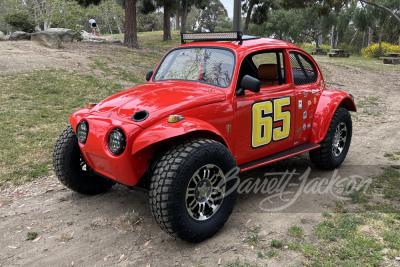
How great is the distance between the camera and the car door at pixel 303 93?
15.6ft

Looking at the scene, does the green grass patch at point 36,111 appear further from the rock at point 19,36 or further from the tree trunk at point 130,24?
the rock at point 19,36

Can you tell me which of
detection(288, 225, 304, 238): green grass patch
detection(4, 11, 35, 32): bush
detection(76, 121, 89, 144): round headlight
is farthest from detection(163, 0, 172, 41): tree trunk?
detection(288, 225, 304, 238): green grass patch

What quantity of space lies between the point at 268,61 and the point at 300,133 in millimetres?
1071

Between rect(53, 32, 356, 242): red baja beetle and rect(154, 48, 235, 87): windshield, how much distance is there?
14mm

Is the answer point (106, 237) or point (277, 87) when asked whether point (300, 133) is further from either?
point (106, 237)

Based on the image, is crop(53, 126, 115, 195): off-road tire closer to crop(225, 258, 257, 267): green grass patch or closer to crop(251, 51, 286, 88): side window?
crop(225, 258, 257, 267): green grass patch

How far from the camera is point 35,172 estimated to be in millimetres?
5305

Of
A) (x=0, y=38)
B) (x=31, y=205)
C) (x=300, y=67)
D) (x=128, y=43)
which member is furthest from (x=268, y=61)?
(x=0, y=38)

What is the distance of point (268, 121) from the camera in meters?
4.30

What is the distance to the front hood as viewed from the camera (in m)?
3.53

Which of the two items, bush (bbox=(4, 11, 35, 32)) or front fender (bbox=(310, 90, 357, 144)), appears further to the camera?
bush (bbox=(4, 11, 35, 32))

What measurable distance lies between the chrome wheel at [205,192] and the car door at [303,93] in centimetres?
168

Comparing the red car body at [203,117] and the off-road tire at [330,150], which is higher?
the red car body at [203,117]

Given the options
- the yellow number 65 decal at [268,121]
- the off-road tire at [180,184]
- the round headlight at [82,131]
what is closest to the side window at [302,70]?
the yellow number 65 decal at [268,121]
